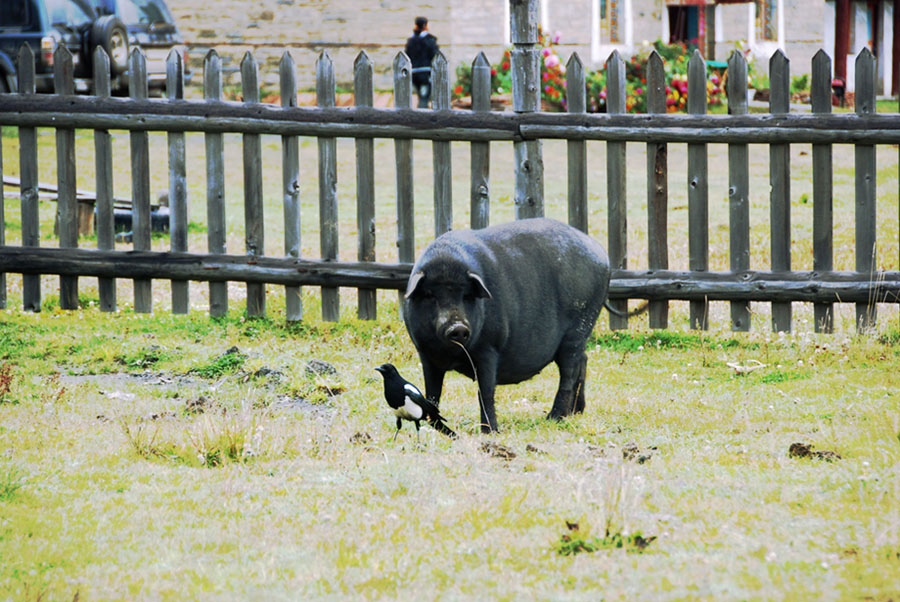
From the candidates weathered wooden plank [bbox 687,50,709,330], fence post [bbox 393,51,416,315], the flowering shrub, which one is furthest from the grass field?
the flowering shrub

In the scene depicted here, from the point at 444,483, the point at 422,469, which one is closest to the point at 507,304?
the point at 422,469

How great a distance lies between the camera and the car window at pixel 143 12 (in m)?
21.4

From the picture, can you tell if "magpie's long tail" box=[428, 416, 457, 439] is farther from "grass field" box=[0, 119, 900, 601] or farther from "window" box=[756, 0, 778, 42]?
"window" box=[756, 0, 778, 42]

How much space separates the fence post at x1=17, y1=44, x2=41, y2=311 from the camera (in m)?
9.16

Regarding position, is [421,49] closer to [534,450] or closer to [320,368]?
[320,368]

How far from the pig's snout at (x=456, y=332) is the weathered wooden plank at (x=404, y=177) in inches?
129

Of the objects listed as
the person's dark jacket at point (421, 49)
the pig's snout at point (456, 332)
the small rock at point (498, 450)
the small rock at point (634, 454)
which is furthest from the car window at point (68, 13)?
the small rock at point (634, 454)

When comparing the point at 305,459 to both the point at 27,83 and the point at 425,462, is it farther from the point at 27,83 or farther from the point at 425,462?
the point at 27,83

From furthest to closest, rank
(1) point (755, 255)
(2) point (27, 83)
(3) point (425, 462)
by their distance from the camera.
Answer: (1) point (755, 255) < (2) point (27, 83) < (3) point (425, 462)

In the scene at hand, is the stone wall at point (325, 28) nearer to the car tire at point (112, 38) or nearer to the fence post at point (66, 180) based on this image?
the car tire at point (112, 38)

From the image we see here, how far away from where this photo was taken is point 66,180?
9203mm

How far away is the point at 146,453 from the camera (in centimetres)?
530

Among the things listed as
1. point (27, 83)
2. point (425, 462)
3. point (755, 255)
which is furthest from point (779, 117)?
point (27, 83)

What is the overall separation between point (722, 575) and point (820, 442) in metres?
1.99
